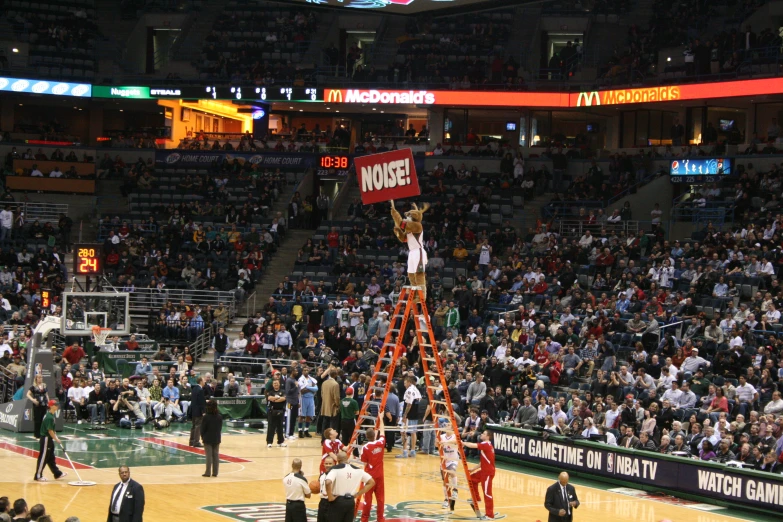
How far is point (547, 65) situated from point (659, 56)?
5996 millimetres

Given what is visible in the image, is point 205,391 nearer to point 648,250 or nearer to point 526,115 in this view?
point 648,250

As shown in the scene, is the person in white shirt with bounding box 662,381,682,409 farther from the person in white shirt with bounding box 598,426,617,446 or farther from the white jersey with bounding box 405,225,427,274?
the white jersey with bounding box 405,225,427,274

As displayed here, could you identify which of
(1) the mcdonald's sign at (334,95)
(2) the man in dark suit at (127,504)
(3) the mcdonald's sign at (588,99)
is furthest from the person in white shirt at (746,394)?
(1) the mcdonald's sign at (334,95)

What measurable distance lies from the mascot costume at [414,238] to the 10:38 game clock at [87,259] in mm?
15244

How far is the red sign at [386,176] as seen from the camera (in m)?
18.3

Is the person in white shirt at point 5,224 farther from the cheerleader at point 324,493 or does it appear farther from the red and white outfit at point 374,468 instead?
the cheerleader at point 324,493

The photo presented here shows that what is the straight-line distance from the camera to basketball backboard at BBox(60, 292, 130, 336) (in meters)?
29.8

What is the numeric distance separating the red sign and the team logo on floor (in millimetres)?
5088

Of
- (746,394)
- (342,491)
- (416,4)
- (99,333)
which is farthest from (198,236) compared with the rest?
(342,491)

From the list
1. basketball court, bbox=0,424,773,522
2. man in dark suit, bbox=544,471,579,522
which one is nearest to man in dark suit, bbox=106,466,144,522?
basketball court, bbox=0,424,773,522

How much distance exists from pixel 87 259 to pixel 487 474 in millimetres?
16760

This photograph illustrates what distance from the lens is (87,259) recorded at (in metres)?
32.3

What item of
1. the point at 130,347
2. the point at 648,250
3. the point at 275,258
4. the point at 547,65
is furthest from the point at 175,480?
the point at 547,65

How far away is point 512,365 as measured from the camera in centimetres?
2809
